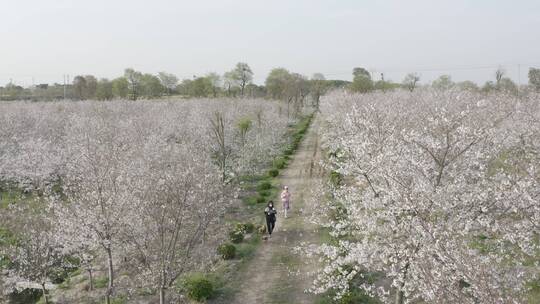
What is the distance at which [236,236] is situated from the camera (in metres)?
20.8

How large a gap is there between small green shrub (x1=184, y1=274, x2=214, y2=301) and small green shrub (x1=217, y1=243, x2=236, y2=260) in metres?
3.02

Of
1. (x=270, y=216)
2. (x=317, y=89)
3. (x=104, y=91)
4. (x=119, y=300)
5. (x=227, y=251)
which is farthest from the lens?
(x=317, y=89)

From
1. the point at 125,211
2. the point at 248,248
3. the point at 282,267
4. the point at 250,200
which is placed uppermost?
the point at 125,211

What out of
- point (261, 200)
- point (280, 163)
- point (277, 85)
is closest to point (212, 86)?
point (277, 85)

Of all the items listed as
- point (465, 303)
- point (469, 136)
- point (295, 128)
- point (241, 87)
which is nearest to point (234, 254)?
point (469, 136)

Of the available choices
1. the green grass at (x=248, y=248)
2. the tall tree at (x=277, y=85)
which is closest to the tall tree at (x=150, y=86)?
the tall tree at (x=277, y=85)

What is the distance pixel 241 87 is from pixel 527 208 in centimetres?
9323

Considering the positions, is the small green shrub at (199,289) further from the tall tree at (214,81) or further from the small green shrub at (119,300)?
the tall tree at (214,81)

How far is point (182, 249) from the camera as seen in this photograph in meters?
13.2

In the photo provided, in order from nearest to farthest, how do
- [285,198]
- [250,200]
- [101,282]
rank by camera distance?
[101,282]
[285,198]
[250,200]

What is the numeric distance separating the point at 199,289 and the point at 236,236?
5546 mm

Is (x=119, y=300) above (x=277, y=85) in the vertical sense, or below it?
below

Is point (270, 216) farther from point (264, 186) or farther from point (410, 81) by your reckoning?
point (410, 81)

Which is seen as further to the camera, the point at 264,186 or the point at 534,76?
the point at 534,76
